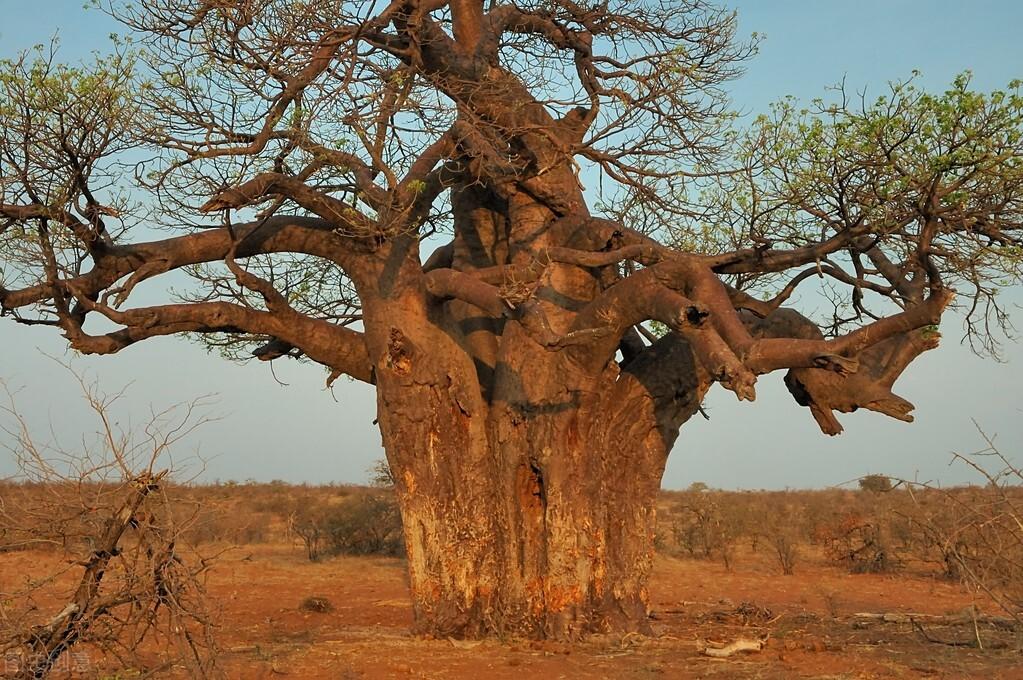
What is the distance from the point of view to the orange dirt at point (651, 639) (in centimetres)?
753

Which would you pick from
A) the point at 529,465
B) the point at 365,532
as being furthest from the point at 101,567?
the point at 365,532

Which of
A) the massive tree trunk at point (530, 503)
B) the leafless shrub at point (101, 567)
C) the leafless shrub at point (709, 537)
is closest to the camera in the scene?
the leafless shrub at point (101, 567)

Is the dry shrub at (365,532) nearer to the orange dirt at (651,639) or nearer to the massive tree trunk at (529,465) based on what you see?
the orange dirt at (651,639)

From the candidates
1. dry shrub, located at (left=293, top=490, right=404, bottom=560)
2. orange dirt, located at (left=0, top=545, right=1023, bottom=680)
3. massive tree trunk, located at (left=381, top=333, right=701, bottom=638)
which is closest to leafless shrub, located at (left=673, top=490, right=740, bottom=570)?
orange dirt, located at (left=0, top=545, right=1023, bottom=680)

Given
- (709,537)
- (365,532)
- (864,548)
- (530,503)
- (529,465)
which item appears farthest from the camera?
(709,537)

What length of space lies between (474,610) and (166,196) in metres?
4.45

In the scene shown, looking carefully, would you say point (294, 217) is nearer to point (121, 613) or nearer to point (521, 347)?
point (521, 347)

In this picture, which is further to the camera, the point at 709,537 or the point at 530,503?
the point at 709,537

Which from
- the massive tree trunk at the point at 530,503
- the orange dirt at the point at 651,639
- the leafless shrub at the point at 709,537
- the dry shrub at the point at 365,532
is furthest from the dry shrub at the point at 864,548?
the massive tree trunk at the point at 530,503

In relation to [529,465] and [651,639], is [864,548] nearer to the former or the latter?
[651,639]

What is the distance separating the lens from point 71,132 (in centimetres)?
784

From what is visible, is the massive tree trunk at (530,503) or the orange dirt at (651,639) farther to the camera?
the massive tree trunk at (530,503)

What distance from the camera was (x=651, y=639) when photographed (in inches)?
354

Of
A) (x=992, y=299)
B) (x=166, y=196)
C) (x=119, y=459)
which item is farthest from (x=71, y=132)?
(x=992, y=299)
